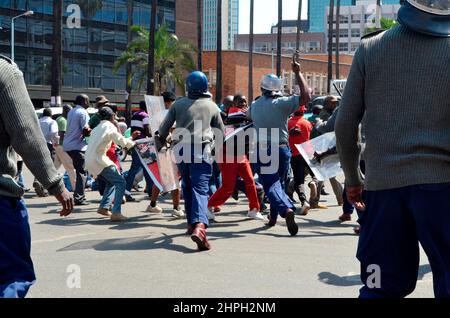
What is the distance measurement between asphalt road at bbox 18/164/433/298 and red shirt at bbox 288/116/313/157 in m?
1.30

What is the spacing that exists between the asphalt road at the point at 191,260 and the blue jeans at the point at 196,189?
36 cm

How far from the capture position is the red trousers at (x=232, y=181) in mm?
9531

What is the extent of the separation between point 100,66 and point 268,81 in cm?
5263

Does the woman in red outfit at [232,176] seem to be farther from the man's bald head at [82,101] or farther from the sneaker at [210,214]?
the man's bald head at [82,101]

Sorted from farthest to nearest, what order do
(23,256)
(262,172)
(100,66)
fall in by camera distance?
(100,66), (262,172), (23,256)

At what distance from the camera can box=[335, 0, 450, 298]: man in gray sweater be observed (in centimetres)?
352

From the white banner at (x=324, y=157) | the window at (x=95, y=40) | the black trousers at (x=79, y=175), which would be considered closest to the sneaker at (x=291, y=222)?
the white banner at (x=324, y=157)

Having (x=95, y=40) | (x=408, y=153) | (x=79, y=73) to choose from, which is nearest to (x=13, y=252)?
(x=408, y=153)

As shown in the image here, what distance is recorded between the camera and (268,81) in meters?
9.00

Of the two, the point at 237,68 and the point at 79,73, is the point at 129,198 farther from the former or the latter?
the point at 79,73

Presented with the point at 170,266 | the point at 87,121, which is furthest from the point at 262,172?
the point at 87,121

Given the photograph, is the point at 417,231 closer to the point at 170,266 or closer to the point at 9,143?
the point at 9,143

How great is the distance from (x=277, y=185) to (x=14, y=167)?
520 cm
